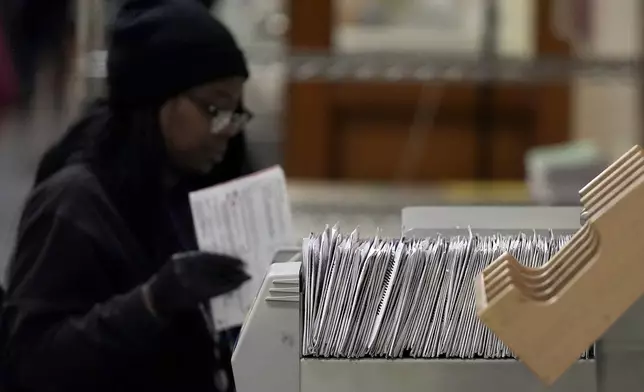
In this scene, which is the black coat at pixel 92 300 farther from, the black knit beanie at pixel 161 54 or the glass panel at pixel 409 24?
the glass panel at pixel 409 24

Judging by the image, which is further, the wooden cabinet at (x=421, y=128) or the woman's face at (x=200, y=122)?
the wooden cabinet at (x=421, y=128)

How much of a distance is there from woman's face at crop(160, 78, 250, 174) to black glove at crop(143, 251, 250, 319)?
0.74ft

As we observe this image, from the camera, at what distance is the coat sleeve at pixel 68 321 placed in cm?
95

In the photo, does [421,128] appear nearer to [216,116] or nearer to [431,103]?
[431,103]

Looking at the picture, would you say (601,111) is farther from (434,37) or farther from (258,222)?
(258,222)

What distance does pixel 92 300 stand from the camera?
1.00 metres

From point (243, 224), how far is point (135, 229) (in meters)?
0.14

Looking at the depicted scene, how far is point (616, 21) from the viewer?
2254mm

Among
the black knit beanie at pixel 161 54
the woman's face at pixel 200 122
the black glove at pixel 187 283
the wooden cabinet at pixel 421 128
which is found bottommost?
the wooden cabinet at pixel 421 128

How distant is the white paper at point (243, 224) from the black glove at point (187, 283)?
0.11 metres

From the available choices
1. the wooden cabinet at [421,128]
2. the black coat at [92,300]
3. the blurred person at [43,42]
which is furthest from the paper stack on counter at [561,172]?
the blurred person at [43,42]

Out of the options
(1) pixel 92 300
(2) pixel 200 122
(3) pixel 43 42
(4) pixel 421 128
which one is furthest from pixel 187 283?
(4) pixel 421 128

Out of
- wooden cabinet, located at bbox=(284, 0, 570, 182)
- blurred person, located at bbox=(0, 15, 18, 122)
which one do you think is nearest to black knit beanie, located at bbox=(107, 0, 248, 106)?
blurred person, located at bbox=(0, 15, 18, 122)

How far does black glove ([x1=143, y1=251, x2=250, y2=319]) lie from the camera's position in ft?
3.02
